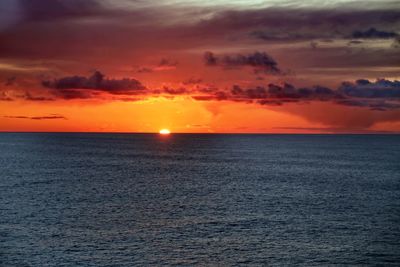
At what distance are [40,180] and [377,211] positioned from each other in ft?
296

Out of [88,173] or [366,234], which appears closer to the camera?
[366,234]

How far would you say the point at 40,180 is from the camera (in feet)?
456

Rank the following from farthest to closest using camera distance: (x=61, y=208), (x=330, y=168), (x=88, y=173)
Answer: (x=330, y=168)
(x=88, y=173)
(x=61, y=208)

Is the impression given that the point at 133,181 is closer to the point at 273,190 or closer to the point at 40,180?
the point at 40,180

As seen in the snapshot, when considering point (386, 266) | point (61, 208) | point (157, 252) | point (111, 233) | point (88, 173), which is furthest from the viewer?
point (88, 173)

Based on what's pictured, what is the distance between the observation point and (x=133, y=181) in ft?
468

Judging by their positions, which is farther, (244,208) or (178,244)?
(244,208)

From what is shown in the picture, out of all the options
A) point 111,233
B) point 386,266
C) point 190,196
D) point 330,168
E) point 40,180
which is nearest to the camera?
point 386,266

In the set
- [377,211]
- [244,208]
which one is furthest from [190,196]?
[377,211]

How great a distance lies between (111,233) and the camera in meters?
73.1

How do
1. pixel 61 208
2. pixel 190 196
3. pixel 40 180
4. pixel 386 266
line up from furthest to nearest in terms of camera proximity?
pixel 40 180
pixel 190 196
pixel 61 208
pixel 386 266

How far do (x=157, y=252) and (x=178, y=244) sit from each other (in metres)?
Result: 4.59

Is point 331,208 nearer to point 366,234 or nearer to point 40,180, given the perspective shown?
point 366,234

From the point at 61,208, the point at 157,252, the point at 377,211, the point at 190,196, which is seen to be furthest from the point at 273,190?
the point at 157,252
